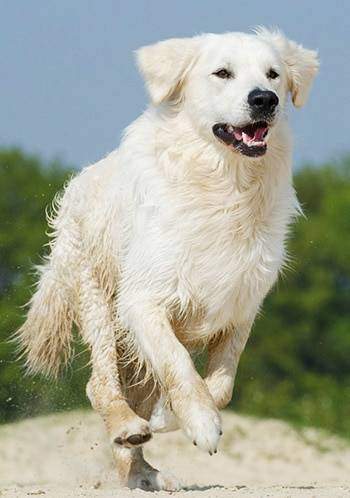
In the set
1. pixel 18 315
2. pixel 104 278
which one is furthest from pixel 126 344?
pixel 18 315

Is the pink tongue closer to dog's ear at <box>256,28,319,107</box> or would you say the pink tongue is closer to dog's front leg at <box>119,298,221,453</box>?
dog's ear at <box>256,28,319,107</box>

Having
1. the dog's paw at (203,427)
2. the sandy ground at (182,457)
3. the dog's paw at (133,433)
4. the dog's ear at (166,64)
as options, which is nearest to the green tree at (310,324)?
the sandy ground at (182,457)

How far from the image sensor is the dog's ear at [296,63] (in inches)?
337

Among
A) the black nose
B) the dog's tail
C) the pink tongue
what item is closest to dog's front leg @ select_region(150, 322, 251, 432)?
the dog's tail

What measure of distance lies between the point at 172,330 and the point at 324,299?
Answer: 12.2 meters

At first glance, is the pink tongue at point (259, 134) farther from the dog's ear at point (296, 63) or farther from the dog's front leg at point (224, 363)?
the dog's front leg at point (224, 363)

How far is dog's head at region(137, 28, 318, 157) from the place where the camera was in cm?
801

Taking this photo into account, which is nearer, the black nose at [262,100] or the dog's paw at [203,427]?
the dog's paw at [203,427]

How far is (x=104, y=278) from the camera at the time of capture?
909 centimetres

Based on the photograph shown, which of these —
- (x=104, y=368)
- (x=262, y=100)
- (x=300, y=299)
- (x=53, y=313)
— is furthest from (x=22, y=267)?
(x=262, y=100)

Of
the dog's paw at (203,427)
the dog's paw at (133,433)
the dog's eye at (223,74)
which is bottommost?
the dog's paw at (133,433)

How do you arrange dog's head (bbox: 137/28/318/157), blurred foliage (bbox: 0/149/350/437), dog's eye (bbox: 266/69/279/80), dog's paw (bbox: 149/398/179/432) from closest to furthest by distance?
dog's head (bbox: 137/28/318/157)
dog's eye (bbox: 266/69/279/80)
dog's paw (bbox: 149/398/179/432)
blurred foliage (bbox: 0/149/350/437)

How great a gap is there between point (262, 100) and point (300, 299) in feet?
41.2

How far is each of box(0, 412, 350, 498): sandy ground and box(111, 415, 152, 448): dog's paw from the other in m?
1.39
